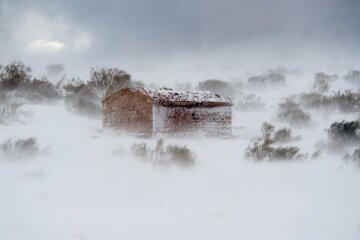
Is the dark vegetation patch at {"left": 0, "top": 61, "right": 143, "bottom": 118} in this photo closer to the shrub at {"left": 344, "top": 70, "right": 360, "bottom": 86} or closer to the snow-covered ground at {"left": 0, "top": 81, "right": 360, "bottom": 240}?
the snow-covered ground at {"left": 0, "top": 81, "right": 360, "bottom": 240}

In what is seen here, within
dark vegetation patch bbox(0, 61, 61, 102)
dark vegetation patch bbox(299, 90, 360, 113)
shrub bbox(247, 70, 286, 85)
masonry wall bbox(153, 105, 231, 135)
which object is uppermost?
shrub bbox(247, 70, 286, 85)

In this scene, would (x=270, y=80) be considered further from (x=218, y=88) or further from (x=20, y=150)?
(x=20, y=150)

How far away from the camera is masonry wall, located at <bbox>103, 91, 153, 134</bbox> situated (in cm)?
1480

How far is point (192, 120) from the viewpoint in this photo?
15500 millimetres

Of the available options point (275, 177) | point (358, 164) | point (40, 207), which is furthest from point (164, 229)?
point (358, 164)

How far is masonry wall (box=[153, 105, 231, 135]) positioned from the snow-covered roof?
0.63 feet

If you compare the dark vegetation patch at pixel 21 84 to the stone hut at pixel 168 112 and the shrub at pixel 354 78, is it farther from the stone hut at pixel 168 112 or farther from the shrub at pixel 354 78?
the shrub at pixel 354 78

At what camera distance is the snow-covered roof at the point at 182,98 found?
1498 centimetres

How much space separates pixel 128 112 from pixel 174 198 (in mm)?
9364

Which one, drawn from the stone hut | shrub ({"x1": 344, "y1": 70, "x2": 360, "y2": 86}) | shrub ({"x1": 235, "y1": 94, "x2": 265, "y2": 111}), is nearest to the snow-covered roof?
the stone hut

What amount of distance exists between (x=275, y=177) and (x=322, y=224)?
2625mm

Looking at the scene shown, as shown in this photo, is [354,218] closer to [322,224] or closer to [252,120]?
[322,224]

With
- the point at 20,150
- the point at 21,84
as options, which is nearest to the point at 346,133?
the point at 20,150

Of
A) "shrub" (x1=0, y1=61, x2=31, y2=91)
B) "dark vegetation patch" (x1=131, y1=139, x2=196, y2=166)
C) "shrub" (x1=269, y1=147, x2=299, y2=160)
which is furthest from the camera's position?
"shrub" (x1=0, y1=61, x2=31, y2=91)
